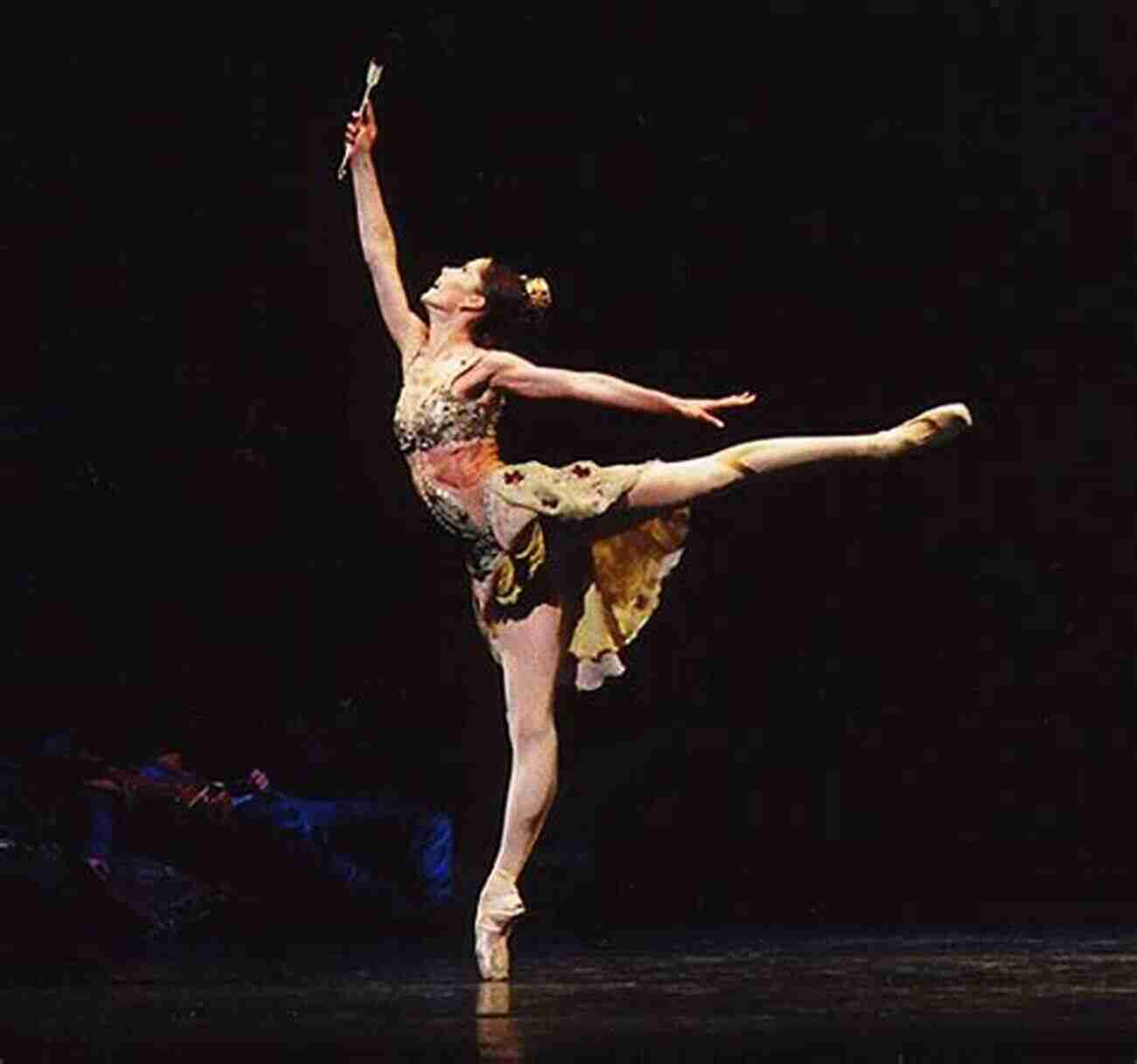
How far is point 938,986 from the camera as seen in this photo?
4250mm

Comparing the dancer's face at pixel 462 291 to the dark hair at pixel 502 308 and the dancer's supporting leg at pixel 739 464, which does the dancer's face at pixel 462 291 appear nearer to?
the dark hair at pixel 502 308

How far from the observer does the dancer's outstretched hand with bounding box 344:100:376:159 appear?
5188 millimetres

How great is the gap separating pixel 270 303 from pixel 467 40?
0.80 metres

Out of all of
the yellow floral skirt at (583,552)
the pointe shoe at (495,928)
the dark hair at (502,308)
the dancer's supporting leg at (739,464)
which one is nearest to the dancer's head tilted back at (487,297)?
the dark hair at (502,308)

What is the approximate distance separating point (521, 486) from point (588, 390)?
8.5 inches

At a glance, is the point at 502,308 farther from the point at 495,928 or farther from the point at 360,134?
the point at 495,928

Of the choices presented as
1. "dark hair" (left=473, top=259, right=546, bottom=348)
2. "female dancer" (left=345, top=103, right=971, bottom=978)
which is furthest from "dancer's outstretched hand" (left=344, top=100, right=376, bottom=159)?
Answer: "dark hair" (left=473, top=259, right=546, bottom=348)

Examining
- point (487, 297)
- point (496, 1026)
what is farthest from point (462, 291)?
point (496, 1026)

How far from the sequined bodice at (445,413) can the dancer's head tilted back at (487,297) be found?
10 centimetres

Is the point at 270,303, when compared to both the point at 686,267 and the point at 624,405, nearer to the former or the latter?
the point at 686,267

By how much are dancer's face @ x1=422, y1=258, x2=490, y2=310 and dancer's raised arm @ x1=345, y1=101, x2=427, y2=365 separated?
2.9 inches

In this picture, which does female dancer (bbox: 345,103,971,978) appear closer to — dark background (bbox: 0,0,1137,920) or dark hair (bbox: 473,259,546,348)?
dark hair (bbox: 473,259,546,348)

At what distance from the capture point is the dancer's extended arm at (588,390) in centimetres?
473

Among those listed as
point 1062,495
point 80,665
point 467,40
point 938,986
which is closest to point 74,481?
point 80,665
